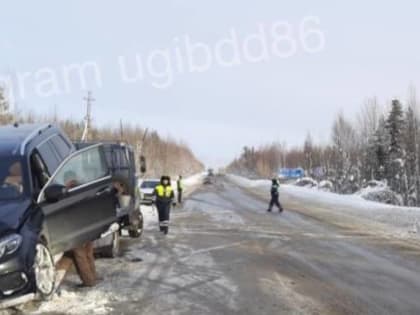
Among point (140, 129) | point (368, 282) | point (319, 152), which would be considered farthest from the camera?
point (140, 129)

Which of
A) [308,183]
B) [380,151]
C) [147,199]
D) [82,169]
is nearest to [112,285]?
[82,169]

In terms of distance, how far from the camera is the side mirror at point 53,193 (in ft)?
24.9

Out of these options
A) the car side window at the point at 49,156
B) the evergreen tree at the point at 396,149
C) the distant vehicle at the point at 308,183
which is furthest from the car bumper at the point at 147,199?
the distant vehicle at the point at 308,183

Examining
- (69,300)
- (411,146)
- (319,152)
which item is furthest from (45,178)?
(319,152)

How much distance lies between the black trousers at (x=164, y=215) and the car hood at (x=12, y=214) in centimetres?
1081

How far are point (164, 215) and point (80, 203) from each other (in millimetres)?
10197

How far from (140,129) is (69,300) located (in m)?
85.9

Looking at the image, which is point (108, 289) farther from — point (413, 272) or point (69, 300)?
point (413, 272)

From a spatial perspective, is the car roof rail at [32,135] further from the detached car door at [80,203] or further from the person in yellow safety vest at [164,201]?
the person in yellow safety vest at [164,201]

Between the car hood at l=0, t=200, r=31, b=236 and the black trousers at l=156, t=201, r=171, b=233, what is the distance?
10.8m

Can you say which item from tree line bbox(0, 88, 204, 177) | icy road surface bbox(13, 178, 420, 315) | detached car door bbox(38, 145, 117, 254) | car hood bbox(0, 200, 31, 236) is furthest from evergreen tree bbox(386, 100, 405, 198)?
car hood bbox(0, 200, 31, 236)

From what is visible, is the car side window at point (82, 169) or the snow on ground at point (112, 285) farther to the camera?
the car side window at point (82, 169)

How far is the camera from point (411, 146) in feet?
186

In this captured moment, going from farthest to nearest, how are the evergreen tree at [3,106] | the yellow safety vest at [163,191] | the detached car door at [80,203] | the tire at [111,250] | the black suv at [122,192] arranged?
the evergreen tree at [3,106] → the yellow safety vest at [163,191] → the tire at [111,250] → the black suv at [122,192] → the detached car door at [80,203]
